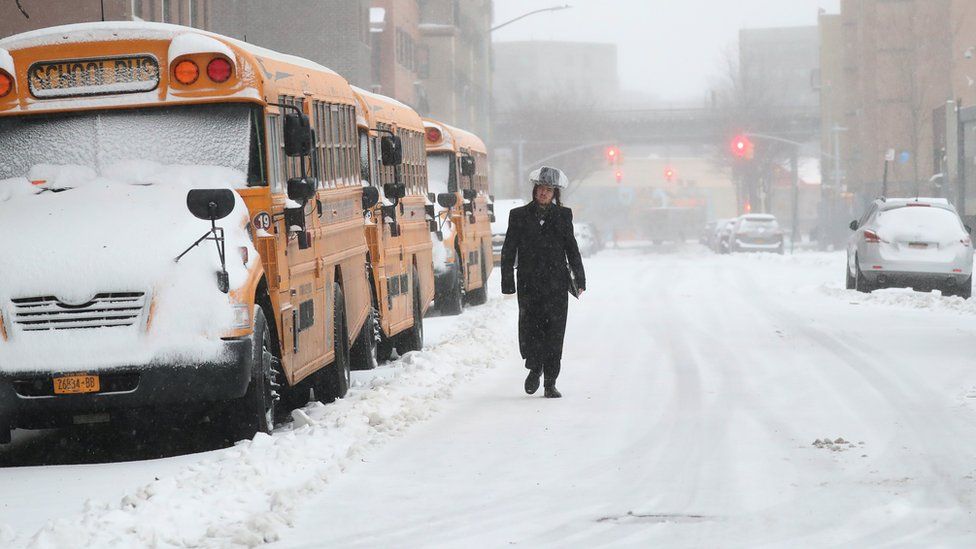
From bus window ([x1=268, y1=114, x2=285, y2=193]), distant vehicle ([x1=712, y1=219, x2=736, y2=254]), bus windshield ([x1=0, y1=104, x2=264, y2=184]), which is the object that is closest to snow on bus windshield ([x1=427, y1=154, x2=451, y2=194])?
bus window ([x1=268, y1=114, x2=285, y2=193])

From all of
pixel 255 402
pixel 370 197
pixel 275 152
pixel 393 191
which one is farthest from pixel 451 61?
pixel 255 402

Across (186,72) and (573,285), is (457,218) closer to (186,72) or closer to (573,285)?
(573,285)

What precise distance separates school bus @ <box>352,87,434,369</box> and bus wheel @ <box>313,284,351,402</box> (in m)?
2.07

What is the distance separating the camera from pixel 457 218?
2459cm

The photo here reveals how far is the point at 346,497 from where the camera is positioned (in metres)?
8.50

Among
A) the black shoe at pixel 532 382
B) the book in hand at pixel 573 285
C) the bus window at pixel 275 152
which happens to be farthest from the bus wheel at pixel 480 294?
the bus window at pixel 275 152

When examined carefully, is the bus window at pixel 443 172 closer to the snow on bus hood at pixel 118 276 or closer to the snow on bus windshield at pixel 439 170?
the snow on bus windshield at pixel 439 170

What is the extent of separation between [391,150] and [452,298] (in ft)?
23.2

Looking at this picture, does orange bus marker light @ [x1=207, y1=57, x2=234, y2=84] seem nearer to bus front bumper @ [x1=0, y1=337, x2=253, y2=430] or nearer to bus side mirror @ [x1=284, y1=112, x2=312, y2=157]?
bus side mirror @ [x1=284, y1=112, x2=312, y2=157]

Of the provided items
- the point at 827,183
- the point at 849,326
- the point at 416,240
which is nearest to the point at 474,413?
the point at 416,240

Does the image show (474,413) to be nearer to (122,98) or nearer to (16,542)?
(122,98)

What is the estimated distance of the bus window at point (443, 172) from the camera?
2519cm

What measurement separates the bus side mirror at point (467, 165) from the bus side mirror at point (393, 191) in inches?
300

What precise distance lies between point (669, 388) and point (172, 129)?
478cm
